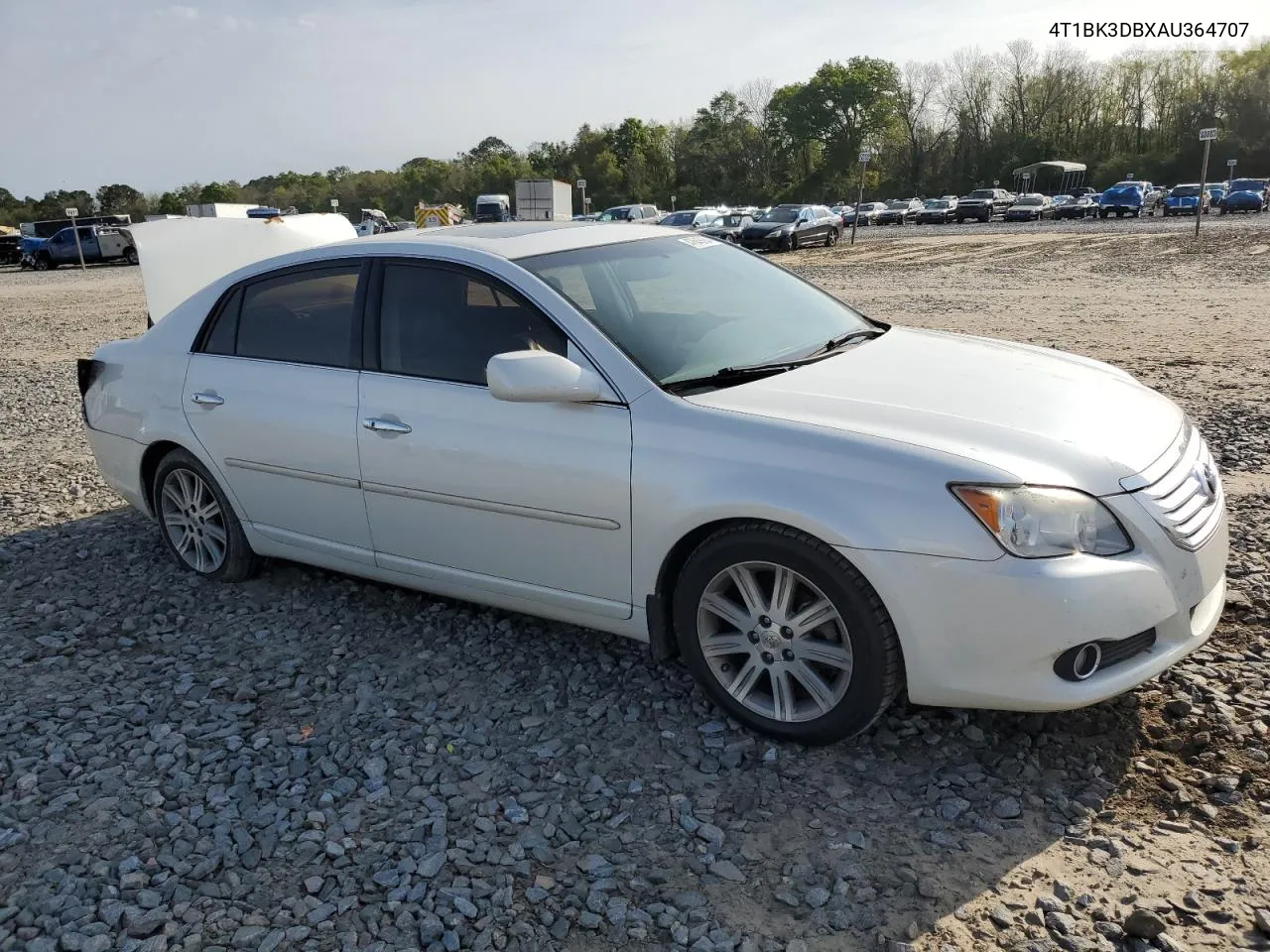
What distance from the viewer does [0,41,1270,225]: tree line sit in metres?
85.4

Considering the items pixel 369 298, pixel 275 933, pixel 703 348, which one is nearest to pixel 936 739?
pixel 703 348

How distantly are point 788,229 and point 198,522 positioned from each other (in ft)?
97.6

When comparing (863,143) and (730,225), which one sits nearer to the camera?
(730,225)

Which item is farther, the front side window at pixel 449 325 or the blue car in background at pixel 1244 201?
the blue car in background at pixel 1244 201

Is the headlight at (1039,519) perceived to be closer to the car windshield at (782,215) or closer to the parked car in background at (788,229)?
the parked car in background at (788,229)

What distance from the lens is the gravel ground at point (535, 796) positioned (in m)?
2.58

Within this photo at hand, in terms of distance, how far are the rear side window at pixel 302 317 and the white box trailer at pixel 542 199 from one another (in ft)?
105

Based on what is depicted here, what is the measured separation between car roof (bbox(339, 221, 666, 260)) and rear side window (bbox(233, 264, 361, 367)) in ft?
0.64

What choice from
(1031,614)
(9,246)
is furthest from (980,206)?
(1031,614)

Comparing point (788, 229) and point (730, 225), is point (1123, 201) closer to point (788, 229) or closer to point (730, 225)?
point (730, 225)

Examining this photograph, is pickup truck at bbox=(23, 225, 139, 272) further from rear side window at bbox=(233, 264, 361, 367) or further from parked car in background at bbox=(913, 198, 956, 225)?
rear side window at bbox=(233, 264, 361, 367)

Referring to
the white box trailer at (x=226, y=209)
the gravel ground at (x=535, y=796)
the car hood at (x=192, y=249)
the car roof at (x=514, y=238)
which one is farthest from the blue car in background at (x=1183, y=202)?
the car roof at (x=514, y=238)

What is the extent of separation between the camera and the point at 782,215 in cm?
3338

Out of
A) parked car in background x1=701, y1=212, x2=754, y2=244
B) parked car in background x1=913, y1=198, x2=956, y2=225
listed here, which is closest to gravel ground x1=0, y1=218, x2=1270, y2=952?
parked car in background x1=701, y1=212, x2=754, y2=244
